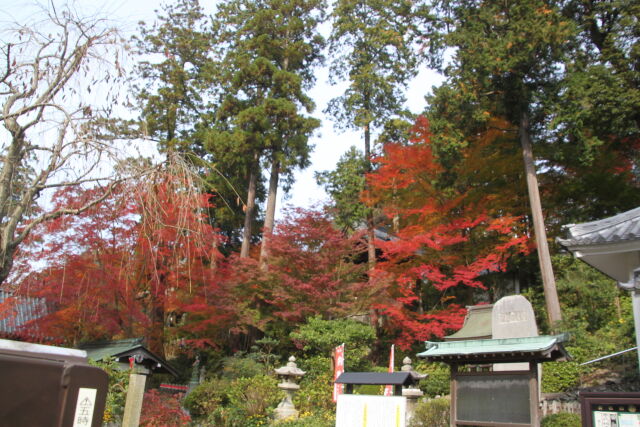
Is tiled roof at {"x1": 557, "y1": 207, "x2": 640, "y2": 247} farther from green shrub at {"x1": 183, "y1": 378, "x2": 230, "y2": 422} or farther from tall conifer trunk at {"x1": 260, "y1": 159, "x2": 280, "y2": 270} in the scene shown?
tall conifer trunk at {"x1": 260, "y1": 159, "x2": 280, "y2": 270}

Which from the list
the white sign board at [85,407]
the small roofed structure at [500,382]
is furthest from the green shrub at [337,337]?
the white sign board at [85,407]

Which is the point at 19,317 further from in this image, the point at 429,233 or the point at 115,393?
the point at 429,233

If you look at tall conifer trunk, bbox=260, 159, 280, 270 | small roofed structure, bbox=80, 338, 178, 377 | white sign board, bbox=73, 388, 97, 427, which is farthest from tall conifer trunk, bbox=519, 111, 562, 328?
white sign board, bbox=73, 388, 97, 427

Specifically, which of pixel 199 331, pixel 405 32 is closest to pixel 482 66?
pixel 405 32

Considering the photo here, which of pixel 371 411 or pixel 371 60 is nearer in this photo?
pixel 371 411

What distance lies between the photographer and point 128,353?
13102 mm

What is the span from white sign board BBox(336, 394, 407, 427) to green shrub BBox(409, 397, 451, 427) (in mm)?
4624

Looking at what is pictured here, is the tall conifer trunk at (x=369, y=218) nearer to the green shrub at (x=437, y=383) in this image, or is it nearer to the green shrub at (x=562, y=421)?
the green shrub at (x=437, y=383)

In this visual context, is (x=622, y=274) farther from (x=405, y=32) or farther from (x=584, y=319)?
(x=405, y=32)

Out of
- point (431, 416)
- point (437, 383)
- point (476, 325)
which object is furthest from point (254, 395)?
point (476, 325)

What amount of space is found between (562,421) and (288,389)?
701cm

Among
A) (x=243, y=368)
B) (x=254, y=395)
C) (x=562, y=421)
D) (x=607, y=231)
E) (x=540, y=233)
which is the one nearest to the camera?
(x=607, y=231)

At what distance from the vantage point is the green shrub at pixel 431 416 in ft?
38.6

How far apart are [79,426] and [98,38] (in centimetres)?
552
